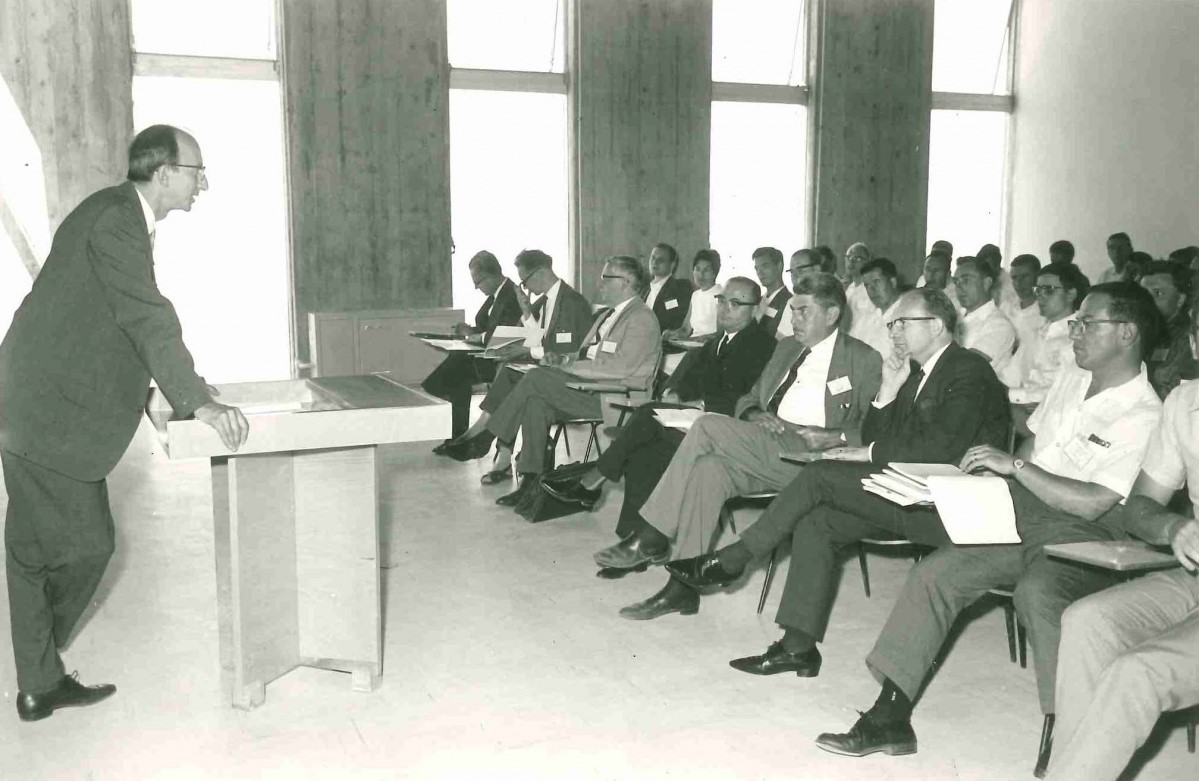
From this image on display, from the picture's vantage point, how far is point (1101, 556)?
236cm

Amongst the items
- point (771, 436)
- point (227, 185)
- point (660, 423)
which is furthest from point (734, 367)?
point (227, 185)

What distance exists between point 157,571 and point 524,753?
222 centimetres

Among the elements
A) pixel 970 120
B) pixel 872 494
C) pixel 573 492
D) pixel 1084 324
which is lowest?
pixel 573 492

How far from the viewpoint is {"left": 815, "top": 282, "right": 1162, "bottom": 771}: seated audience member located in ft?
8.70

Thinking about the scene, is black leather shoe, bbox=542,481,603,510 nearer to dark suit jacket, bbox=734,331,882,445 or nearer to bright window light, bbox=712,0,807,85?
dark suit jacket, bbox=734,331,882,445

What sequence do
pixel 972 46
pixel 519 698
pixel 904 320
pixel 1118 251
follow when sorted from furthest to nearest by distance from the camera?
1. pixel 972 46
2. pixel 1118 251
3. pixel 904 320
4. pixel 519 698

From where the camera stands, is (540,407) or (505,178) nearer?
(540,407)

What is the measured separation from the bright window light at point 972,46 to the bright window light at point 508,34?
13.5ft

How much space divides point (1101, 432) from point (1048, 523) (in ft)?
0.90

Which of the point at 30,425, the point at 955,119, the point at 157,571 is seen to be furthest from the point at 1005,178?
the point at 30,425

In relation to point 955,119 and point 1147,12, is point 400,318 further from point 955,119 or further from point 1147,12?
point 1147,12

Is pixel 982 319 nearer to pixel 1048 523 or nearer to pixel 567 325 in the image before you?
pixel 567 325

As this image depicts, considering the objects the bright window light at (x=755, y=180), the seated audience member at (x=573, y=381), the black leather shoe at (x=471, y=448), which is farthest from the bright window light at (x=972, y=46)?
the black leather shoe at (x=471, y=448)

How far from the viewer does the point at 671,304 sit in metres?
8.16
